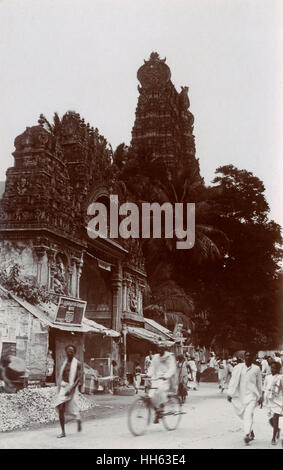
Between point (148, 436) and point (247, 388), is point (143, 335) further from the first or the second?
point (247, 388)

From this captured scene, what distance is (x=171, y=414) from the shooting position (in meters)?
10.2

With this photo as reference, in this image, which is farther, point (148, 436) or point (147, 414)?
point (147, 414)

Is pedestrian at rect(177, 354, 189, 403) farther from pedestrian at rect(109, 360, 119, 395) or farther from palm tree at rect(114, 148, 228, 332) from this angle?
palm tree at rect(114, 148, 228, 332)

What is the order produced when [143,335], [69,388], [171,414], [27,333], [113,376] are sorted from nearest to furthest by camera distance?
[69,388], [171,414], [27,333], [113,376], [143,335]

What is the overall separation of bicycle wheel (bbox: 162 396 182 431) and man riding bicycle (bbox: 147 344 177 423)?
0.48ft

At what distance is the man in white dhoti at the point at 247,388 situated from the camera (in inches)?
366

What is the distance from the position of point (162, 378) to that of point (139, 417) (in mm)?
1083

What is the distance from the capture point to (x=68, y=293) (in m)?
17.3

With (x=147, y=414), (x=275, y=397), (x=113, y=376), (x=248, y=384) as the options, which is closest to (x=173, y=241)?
(x=113, y=376)

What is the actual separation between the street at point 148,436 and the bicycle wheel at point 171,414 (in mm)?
124

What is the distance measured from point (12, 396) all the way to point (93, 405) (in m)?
3.66

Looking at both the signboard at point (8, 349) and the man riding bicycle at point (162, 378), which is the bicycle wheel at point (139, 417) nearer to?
the man riding bicycle at point (162, 378)

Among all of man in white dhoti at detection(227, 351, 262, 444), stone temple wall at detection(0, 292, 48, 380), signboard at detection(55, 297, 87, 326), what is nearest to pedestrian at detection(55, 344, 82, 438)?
man in white dhoti at detection(227, 351, 262, 444)

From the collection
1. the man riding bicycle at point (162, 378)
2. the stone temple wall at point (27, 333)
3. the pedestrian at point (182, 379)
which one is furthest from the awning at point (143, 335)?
the man riding bicycle at point (162, 378)
